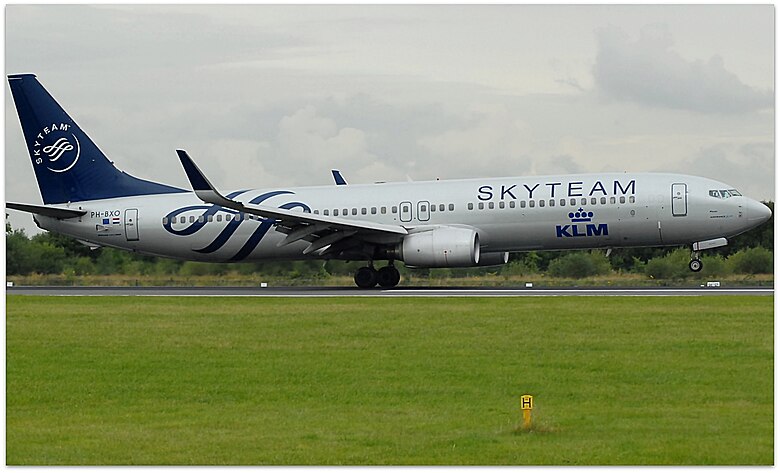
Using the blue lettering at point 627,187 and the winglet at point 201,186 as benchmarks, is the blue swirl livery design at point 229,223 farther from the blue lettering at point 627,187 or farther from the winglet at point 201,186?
the blue lettering at point 627,187

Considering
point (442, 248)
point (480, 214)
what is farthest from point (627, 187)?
point (442, 248)

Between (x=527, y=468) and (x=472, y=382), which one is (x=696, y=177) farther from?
(x=527, y=468)

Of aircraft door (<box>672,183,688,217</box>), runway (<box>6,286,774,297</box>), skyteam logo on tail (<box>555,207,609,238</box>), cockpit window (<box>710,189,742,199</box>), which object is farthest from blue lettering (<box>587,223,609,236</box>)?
cockpit window (<box>710,189,742,199</box>)

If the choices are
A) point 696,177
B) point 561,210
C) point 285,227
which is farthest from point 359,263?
point 696,177

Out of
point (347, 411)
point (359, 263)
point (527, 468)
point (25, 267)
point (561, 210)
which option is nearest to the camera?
point (527, 468)

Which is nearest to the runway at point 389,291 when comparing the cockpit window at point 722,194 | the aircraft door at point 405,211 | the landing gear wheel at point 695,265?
the landing gear wheel at point 695,265

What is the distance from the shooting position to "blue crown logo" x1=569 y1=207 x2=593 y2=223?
1433 inches

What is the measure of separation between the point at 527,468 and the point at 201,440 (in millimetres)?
3854

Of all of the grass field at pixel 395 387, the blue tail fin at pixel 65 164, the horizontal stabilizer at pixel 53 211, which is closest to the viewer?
the grass field at pixel 395 387

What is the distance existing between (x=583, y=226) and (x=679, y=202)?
2.80m

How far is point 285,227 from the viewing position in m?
37.3

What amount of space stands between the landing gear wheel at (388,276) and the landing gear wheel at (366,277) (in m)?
0.21

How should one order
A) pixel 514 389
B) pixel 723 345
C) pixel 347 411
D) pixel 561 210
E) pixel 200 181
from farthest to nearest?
pixel 561 210 → pixel 200 181 → pixel 723 345 → pixel 514 389 → pixel 347 411

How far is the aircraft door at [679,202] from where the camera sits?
36.2 metres
